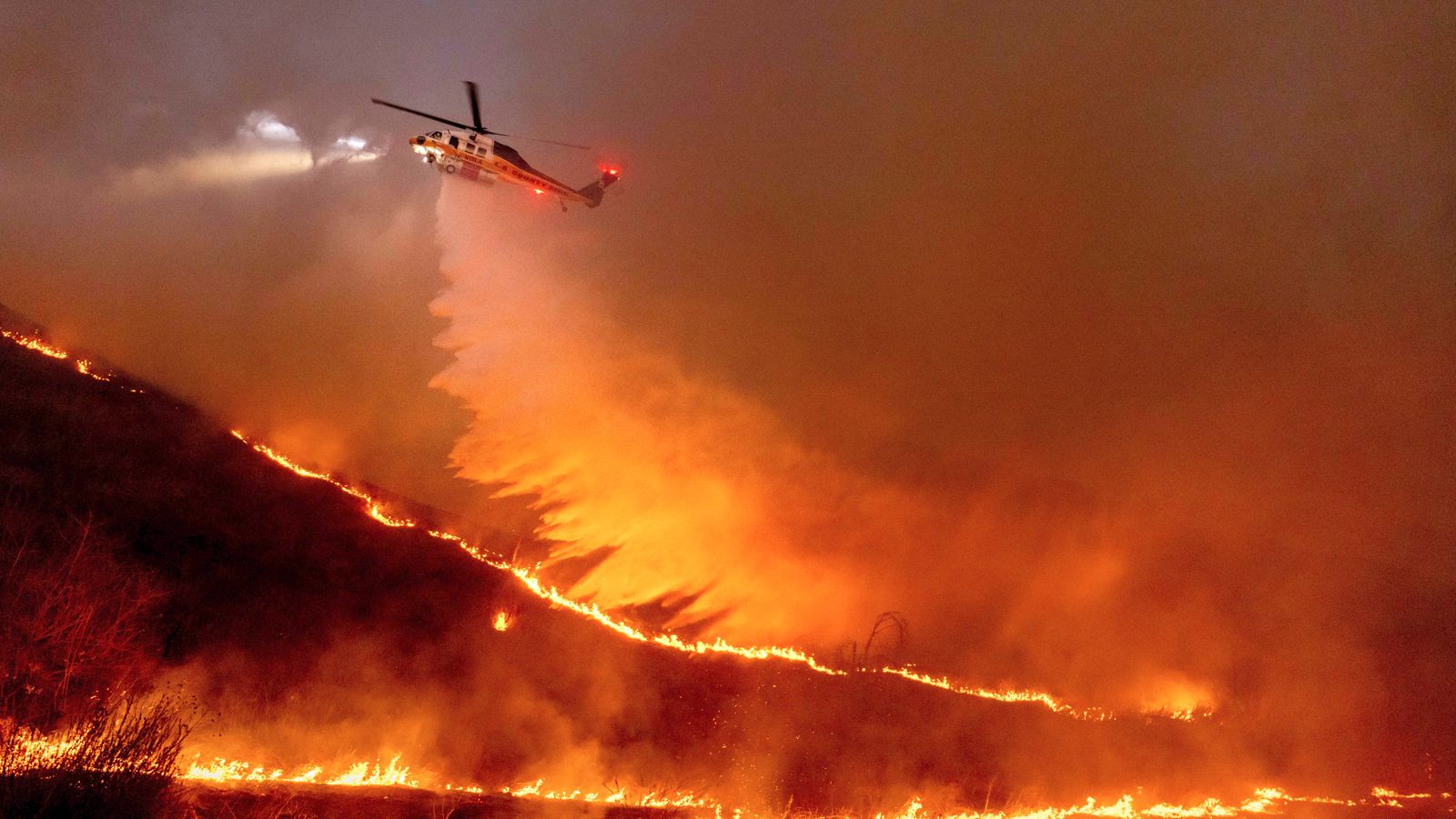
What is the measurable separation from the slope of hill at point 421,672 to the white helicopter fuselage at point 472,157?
38.5 feet

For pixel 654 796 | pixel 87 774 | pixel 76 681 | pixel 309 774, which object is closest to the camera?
pixel 87 774

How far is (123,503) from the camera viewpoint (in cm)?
2162

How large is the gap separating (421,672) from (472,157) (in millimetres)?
13292

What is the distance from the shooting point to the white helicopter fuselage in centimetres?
1983

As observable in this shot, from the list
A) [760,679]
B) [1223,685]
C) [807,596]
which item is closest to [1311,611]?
[1223,685]

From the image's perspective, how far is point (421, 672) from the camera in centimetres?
2203

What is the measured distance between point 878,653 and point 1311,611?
2035 centimetres

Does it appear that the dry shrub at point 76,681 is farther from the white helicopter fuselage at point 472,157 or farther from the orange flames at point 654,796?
the white helicopter fuselage at point 472,157

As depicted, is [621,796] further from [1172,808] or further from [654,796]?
[1172,808]

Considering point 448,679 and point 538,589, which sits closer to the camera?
Answer: point 448,679

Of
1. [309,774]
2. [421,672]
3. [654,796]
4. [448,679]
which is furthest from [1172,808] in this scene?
[309,774]

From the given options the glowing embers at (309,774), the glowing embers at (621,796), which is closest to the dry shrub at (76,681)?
the glowing embers at (309,774)

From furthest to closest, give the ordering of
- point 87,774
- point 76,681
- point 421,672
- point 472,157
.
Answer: point 421,672 → point 472,157 → point 76,681 → point 87,774

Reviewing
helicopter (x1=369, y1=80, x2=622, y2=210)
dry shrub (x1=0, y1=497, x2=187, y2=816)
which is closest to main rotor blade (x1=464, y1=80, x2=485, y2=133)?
helicopter (x1=369, y1=80, x2=622, y2=210)
